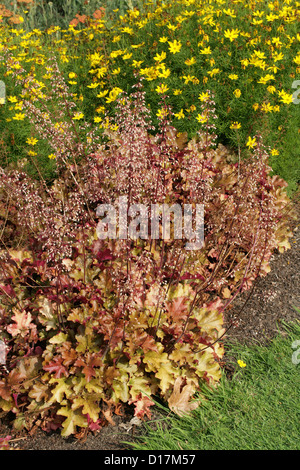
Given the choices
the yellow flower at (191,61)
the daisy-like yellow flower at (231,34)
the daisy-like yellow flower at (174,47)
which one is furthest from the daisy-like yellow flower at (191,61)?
the daisy-like yellow flower at (231,34)

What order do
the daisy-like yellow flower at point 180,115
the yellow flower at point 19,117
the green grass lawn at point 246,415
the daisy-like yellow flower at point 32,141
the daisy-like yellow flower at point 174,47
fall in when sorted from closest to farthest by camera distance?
the green grass lawn at point 246,415, the daisy-like yellow flower at point 32,141, the yellow flower at point 19,117, the daisy-like yellow flower at point 180,115, the daisy-like yellow flower at point 174,47

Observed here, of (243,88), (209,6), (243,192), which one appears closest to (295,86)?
(243,88)

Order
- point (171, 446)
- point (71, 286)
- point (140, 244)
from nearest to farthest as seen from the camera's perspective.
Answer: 1. point (171, 446)
2. point (71, 286)
3. point (140, 244)

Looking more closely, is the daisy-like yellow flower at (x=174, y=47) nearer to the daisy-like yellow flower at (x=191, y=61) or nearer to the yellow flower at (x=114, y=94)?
the daisy-like yellow flower at (x=191, y=61)

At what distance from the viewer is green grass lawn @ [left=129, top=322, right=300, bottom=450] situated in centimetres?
260

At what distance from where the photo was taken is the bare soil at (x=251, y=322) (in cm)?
268

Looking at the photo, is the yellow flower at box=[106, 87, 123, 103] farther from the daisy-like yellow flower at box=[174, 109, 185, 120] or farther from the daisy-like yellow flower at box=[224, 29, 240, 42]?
the daisy-like yellow flower at box=[224, 29, 240, 42]

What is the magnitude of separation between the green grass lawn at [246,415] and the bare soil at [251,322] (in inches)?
5.4

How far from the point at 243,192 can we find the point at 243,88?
2.02 metres

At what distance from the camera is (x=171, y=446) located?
102 inches

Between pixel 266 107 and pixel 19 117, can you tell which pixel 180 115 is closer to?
pixel 266 107

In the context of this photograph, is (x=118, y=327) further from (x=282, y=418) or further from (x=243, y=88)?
(x=243, y=88)

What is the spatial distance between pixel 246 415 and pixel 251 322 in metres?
0.87

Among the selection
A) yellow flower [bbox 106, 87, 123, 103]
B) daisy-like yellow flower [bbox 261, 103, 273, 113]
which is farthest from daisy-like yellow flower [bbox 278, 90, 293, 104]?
yellow flower [bbox 106, 87, 123, 103]
